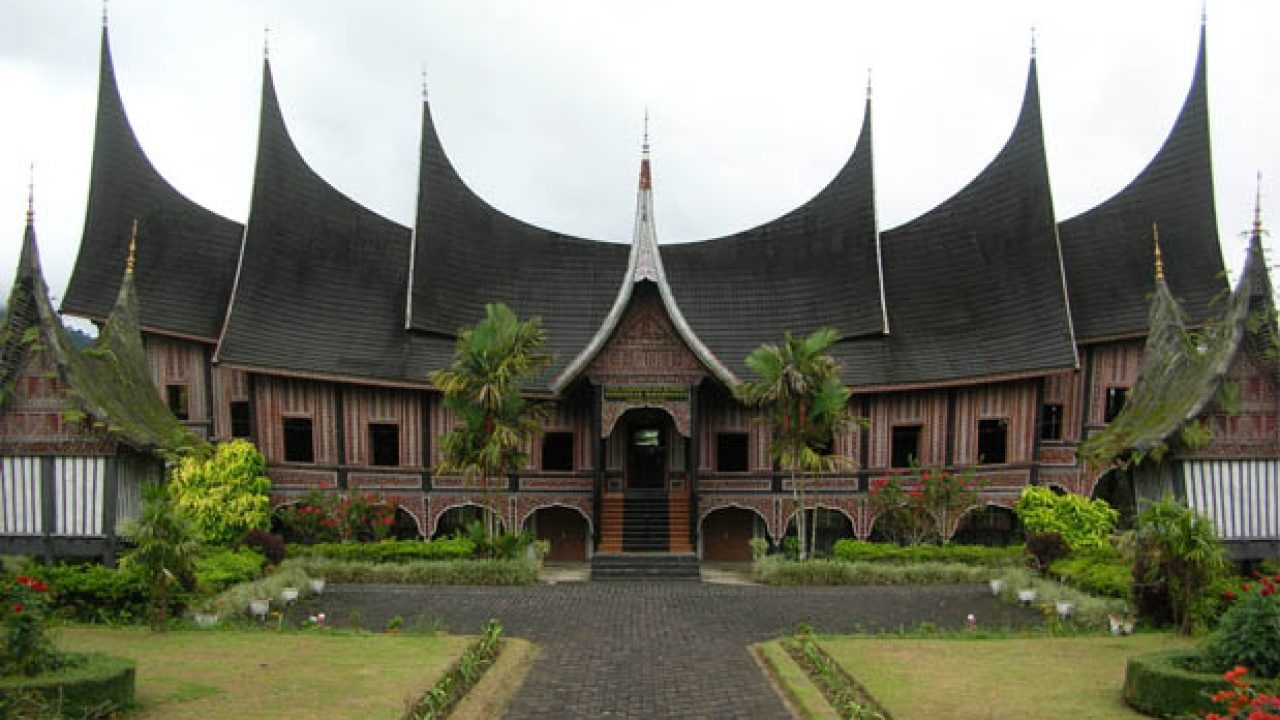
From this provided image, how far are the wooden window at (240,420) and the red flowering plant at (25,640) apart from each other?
14.0 m

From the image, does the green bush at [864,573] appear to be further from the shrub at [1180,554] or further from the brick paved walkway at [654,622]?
the shrub at [1180,554]

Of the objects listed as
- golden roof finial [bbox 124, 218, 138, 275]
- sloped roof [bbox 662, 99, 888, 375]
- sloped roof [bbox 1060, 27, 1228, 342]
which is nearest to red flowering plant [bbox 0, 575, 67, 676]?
golden roof finial [bbox 124, 218, 138, 275]

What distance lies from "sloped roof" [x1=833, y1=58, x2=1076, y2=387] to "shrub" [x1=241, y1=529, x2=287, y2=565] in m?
12.7

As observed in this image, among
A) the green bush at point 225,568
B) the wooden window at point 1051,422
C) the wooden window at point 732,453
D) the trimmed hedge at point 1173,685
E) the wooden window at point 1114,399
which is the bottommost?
the green bush at point 225,568

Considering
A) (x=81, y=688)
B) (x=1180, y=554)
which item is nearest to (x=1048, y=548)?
(x=1180, y=554)

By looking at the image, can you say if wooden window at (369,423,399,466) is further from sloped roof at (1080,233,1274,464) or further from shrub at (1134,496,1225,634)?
shrub at (1134,496,1225,634)

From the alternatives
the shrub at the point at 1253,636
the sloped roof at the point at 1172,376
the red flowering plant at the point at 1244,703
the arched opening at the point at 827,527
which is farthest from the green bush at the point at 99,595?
the arched opening at the point at 827,527

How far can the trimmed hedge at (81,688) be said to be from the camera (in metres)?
7.48

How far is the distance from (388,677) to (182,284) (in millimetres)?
15195

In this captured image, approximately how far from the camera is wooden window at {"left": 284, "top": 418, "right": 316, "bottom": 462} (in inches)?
866

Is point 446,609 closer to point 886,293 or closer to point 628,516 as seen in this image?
point 628,516

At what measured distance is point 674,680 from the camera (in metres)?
10.4

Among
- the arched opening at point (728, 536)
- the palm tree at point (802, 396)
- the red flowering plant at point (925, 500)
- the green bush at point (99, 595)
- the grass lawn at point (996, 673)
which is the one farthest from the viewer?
the arched opening at point (728, 536)

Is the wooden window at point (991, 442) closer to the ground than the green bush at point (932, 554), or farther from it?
farther from it
